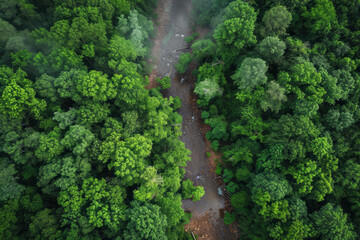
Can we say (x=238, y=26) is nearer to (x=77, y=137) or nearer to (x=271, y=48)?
(x=271, y=48)

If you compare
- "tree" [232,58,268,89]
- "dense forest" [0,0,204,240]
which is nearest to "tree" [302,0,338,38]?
"tree" [232,58,268,89]

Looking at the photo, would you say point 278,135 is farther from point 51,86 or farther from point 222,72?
point 51,86

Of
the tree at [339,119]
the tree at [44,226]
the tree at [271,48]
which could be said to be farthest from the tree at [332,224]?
the tree at [44,226]

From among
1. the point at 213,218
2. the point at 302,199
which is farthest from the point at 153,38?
the point at 302,199

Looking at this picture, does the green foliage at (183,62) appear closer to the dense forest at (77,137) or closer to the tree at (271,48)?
the dense forest at (77,137)

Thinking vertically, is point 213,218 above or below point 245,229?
below

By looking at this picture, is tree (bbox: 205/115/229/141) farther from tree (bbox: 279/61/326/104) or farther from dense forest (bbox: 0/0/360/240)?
tree (bbox: 279/61/326/104)
